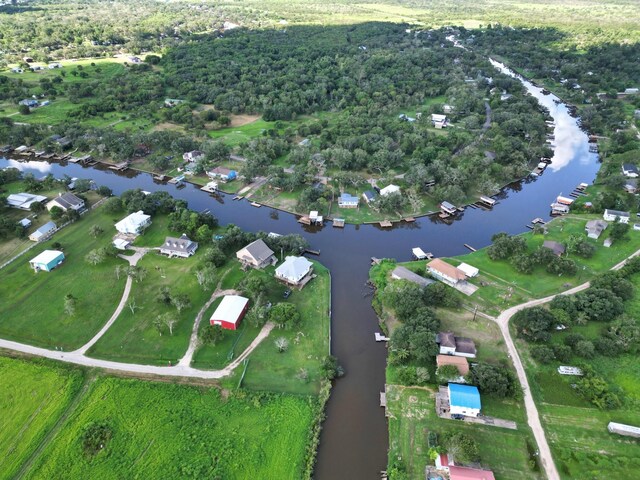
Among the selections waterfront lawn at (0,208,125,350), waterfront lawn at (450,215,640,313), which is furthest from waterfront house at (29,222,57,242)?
waterfront lawn at (450,215,640,313)

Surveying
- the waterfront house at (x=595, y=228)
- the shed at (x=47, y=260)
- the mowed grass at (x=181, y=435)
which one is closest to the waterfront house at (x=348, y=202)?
the waterfront house at (x=595, y=228)

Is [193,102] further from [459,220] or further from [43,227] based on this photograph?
[459,220]

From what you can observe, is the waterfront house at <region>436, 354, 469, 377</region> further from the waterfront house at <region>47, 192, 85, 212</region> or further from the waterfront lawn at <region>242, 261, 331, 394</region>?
the waterfront house at <region>47, 192, 85, 212</region>

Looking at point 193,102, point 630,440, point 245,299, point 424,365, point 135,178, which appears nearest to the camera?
point 630,440

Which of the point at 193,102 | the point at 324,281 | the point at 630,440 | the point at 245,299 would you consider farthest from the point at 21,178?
the point at 630,440

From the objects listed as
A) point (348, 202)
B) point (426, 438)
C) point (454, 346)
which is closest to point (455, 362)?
point (454, 346)
